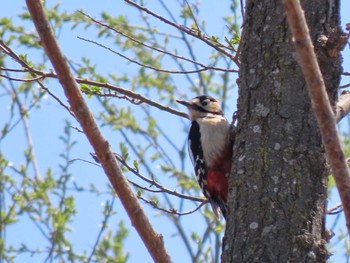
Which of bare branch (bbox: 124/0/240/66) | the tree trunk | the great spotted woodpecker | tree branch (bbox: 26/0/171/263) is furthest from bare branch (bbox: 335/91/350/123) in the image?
the great spotted woodpecker

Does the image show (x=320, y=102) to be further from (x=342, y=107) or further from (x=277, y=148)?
(x=342, y=107)

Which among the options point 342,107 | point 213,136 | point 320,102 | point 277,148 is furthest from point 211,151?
point 320,102

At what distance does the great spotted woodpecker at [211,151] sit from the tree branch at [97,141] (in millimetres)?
2253

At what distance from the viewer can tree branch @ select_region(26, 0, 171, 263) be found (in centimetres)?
249

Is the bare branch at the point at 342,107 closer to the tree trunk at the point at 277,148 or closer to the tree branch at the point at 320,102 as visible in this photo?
the tree trunk at the point at 277,148

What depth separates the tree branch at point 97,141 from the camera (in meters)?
2.49

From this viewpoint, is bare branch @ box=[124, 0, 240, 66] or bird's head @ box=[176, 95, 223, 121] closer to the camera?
bare branch @ box=[124, 0, 240, 66]

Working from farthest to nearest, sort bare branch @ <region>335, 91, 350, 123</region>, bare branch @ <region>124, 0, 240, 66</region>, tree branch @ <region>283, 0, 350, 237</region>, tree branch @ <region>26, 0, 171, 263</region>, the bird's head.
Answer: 1. the bird's head
2. bare branch @ <region>124, 0, 240, 66</region>
3. bare branch @ <region>335, 91, 350, 123</region>
4. tree branch @ <region>26, 0, 171, 263</region>
5. tree branch @ <region>283, 0, 350, 237</region>

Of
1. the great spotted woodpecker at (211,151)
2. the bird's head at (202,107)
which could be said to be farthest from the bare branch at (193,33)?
the bird's head at (202,107)

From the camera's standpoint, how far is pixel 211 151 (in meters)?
5.08

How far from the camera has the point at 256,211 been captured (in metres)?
3.12

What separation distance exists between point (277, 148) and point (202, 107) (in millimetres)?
2436

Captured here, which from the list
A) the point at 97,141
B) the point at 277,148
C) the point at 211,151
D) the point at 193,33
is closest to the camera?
the point at 97,141

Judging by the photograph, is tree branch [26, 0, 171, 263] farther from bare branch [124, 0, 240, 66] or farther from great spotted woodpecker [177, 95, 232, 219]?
great spotted woodpecker [177, 95, 232, 219]
